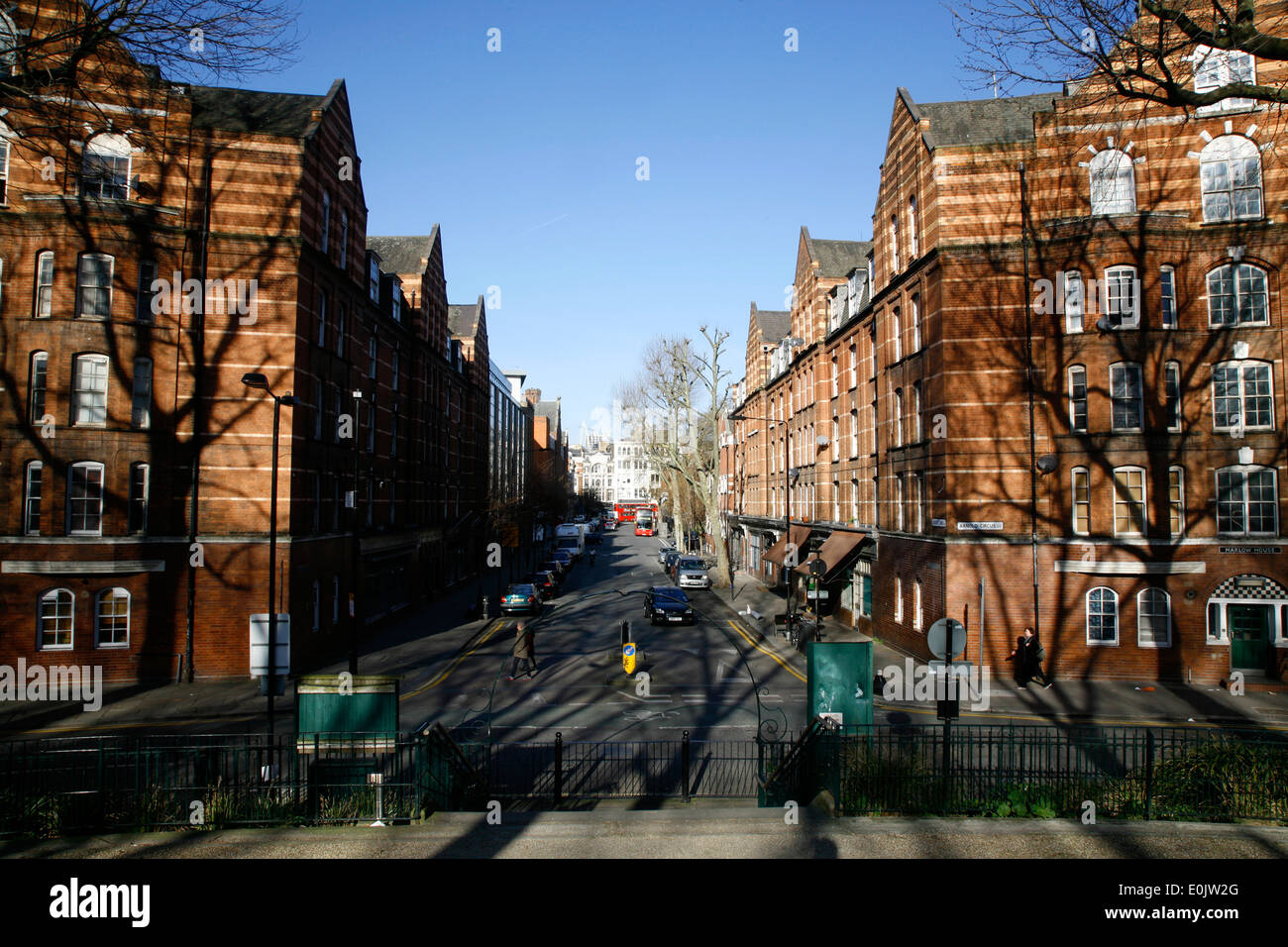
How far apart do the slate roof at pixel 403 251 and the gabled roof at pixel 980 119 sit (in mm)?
24089

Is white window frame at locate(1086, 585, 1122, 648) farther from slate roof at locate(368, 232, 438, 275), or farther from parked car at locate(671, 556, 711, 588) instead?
slate roof at locate(368, 232, 438, 275)

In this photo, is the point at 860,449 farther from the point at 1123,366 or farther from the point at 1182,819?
the point at 1182,819

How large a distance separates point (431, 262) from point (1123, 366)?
31797 millimetres

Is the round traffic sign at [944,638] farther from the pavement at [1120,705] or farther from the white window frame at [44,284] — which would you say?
the white window frame at [44,284]

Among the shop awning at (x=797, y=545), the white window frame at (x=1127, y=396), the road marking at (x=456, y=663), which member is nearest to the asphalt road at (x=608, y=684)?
the road marking at (x=456, y=663)

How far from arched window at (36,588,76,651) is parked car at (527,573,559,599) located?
19184 millimetres

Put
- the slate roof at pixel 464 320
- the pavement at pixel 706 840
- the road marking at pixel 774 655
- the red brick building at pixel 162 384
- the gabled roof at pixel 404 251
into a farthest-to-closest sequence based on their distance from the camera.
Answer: the slate roof at pixel 464 320, the gabled roof at pixel 404 251, the road marking at pixel 774 655, the red brick building at pixel 162 384, the pavement at pixel 706 840

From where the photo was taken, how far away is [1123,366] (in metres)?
20.5

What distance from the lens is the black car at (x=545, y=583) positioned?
118 ft

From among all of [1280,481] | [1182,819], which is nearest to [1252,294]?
[1280,481]

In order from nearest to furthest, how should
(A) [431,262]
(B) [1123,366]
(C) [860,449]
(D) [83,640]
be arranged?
(D) [83,640] < (B) [1123,366] < (C) [860,449] < (A) [431,262]

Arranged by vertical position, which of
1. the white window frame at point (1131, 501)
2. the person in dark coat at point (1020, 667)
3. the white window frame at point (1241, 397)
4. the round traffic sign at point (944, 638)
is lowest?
the person in dark coat at point (1020, 667)
